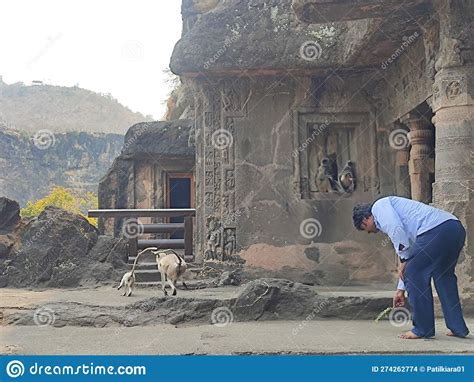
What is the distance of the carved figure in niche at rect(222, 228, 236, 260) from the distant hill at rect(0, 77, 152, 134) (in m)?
57.7

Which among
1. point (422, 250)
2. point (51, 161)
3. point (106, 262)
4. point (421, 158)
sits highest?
point (51, 161)

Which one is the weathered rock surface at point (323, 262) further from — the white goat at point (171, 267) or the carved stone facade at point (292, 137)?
the white goat at point (171, 267)

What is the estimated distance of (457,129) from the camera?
5.20m

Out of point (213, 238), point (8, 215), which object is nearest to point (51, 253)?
point (8, 215)

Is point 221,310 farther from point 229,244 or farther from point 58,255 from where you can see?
point 58,255

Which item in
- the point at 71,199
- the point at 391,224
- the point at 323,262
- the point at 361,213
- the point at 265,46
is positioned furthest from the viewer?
the point at 71,199

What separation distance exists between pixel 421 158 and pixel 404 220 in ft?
12.0

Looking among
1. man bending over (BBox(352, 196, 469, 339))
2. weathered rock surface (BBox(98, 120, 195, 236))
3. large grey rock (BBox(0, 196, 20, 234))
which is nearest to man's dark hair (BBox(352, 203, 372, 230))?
man bending over (BBox(352, 196, 469, 339))

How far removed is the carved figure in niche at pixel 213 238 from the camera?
8.02m

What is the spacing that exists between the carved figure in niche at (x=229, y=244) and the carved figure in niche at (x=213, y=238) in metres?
0.10

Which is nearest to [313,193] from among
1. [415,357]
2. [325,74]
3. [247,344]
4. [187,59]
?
[325,74]

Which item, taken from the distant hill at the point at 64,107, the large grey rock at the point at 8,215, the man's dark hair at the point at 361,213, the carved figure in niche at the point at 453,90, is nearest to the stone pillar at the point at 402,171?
the carved figure in niche at the point at 453,90

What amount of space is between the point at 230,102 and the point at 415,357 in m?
5.80

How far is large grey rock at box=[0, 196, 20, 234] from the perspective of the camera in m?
8.16
